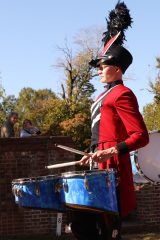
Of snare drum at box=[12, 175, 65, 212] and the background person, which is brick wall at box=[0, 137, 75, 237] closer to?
the background person

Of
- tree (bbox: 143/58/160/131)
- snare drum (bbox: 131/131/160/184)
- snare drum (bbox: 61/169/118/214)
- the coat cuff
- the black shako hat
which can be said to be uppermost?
tree (bbox: 143/58/160/131)

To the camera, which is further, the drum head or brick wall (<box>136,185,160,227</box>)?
brick wall (<box>136,185,160,227</box>)

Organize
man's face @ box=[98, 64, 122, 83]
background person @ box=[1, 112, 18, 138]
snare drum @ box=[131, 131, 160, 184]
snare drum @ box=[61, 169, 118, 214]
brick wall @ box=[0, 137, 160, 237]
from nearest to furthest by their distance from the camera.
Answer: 1. snare drum @ box=[61, 169, 118, 214]
2. man's face @ box=[98, 64, 122, 83]
3. snare drum @ box=[131, 131, 160, 184]
4. brick wall @ box=[0, 137, 160, 237]
5. background person @ box=[1, 112, 18, 138]

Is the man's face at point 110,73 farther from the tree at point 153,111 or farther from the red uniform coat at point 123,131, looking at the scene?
the tree at point 153,111

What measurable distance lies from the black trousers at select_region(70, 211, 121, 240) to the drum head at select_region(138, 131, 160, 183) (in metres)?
6.09

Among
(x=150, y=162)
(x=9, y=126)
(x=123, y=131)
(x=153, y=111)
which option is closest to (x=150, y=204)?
(x=150, y=162)

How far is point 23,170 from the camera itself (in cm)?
1023

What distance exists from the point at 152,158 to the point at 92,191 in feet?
21.5

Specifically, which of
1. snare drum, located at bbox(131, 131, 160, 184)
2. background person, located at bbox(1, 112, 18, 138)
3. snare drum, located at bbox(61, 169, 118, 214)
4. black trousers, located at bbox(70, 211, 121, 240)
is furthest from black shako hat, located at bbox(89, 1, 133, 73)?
background person, located at bbox(1, 112, 18, 138)

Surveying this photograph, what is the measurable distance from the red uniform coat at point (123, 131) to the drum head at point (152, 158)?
19.6 ft

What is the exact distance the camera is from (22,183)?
14.0ft

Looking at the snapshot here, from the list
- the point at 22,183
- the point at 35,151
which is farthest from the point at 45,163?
the point at 22,183

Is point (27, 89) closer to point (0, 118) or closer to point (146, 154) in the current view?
point (0, 118)

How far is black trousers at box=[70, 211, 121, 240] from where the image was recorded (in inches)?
149
